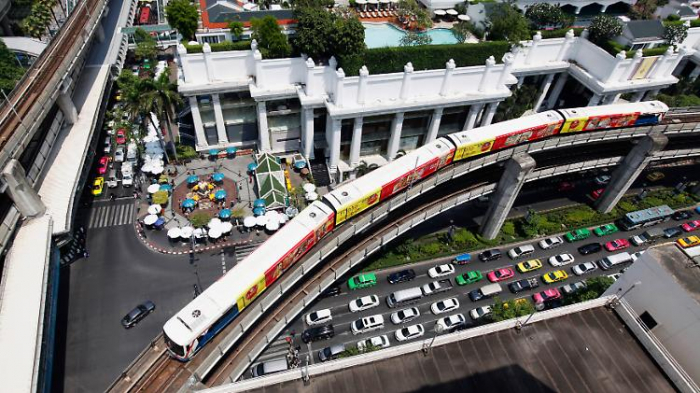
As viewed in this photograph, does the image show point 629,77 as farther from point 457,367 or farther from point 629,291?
point 457,367

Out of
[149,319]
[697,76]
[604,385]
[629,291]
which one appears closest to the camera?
[604,385]

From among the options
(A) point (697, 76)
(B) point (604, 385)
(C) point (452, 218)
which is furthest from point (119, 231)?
(A) point (697, 76)

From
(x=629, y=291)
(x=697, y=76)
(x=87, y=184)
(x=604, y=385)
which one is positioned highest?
(x=87, y=184)

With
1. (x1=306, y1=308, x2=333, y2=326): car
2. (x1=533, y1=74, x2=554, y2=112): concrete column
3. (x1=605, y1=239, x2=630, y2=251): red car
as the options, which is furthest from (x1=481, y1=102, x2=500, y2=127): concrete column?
(x1=306, y1=308, x2=333, y2=326): car

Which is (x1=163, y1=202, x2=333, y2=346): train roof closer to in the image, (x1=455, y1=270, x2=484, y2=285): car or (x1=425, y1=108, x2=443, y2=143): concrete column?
(x1=455, y1=270, x2=484, y2=285): car

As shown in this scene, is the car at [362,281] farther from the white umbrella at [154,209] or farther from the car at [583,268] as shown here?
the white umbrella at [154,209]

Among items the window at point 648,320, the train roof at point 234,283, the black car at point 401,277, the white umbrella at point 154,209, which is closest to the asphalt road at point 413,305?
the black car at point 401,277
